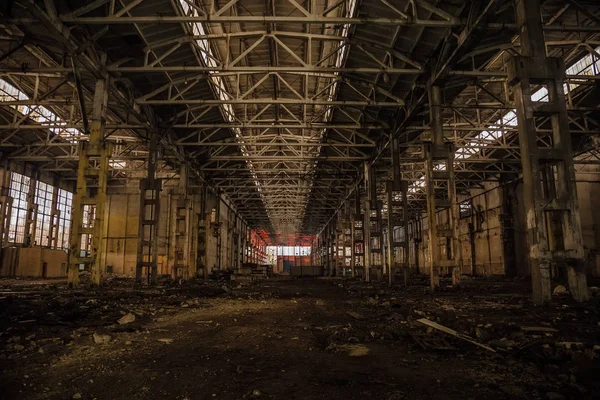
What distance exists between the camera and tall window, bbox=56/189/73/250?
29.0 m

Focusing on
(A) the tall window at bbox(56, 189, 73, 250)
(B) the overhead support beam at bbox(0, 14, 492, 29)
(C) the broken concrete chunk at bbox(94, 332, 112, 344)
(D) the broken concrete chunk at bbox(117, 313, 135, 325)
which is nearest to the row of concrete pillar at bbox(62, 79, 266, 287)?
(B) the overhead support beam at bbox(0, 14, 492, 29)

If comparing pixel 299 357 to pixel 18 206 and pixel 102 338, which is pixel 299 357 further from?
pixel 18 206

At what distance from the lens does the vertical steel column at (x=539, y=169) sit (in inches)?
285

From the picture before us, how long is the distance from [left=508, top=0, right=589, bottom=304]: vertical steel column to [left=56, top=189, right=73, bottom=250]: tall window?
104 ft

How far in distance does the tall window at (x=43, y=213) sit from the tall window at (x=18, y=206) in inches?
42.1

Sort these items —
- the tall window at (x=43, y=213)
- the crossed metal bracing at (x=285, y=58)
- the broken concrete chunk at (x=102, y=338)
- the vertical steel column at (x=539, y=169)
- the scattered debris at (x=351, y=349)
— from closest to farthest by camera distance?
1. the scattered debris at (x=351, y=349)
2. the broken concrete chunk at (x=102, y=338)
3. the vertical steel column at (x=539, y=169)
4. the crossed metal bracing at (x=285, y=58)
5. the tall window at (x=43, y=213)

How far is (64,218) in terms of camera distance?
2947 centimetres

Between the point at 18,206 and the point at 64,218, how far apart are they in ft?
15.4

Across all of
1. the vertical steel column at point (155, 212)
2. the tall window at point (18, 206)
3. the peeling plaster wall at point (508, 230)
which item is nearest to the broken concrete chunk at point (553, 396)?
the vertical steel column at point (155, 212)

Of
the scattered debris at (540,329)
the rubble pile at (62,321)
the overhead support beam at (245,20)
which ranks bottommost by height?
the rubble pile at (62,321)

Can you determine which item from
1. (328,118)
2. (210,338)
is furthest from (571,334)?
(328,118)

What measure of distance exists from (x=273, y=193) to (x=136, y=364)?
3175cm

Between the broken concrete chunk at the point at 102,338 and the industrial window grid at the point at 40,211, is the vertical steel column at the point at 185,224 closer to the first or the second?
the industrial window grid at the point at 40,211

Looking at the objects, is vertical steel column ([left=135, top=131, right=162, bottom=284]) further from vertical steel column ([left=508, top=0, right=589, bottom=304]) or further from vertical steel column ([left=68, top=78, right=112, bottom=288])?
vertical steel column ([left=508, top=0, right=589, bottom=304])
